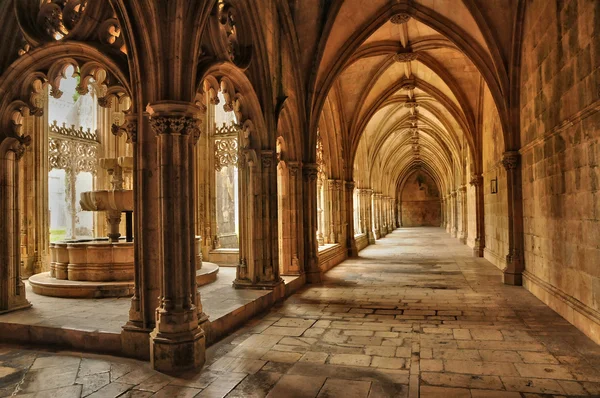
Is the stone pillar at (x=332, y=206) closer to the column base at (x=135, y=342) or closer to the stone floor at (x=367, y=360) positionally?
the stone floor at (x=367, y=360)

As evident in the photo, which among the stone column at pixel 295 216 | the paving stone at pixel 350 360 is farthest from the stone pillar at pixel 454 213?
the paving stone at pixel 350 360

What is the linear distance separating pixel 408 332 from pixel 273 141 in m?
3.64

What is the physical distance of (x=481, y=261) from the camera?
40.8 ft

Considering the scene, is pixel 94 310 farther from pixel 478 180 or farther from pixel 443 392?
pixel 478 180

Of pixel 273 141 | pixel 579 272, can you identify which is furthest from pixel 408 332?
pixel 273 141

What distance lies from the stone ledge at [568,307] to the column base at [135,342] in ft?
15.6

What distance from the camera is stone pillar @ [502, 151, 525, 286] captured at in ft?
28.1

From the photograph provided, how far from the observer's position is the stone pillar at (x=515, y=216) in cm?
855

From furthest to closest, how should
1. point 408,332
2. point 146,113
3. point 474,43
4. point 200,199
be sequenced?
point 200,199 < point 474,43 < point 408,332 < point 146,113

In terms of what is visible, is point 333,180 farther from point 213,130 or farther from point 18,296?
point 18,296

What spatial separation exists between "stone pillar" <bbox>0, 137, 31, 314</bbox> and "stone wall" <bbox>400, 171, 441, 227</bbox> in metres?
37.3

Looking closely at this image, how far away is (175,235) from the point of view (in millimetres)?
4348

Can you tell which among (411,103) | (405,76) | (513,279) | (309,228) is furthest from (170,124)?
(411,103)

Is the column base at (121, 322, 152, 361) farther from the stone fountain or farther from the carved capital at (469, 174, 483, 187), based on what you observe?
the carved capital at (469, 174, 483, 187)
